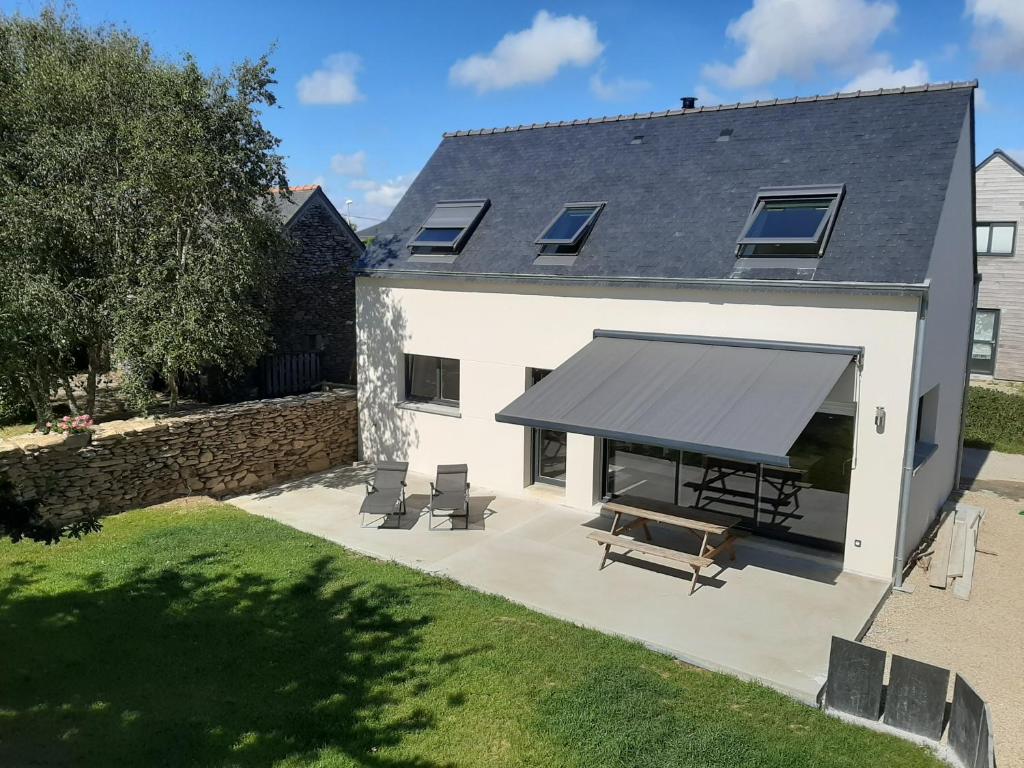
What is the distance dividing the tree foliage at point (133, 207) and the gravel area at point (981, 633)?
519 inches

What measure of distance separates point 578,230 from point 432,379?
515 cm

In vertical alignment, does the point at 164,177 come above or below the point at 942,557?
above

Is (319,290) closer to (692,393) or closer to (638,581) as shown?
(692,393)

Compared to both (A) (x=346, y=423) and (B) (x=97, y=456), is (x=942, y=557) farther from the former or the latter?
(B) (x=97, y=456)

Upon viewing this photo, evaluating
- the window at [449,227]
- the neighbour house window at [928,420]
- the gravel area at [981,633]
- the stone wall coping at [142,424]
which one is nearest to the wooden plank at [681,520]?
the gravel area at [981,633]

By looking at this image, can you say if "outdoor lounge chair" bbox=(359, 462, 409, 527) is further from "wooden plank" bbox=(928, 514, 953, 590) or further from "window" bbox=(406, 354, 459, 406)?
"wooden plank" bbox=(928, 514, 953, 590)

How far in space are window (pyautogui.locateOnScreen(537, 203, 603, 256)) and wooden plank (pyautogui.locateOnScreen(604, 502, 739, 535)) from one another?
570cm

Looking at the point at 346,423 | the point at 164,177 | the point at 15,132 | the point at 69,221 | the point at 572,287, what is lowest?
the point at 346,423

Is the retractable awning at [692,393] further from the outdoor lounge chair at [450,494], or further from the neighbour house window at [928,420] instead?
the neighbour house window at [928,420]

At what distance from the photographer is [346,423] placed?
18844mm

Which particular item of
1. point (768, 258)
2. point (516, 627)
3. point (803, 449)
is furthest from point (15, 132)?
point (803, 449)

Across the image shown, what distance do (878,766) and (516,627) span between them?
456 centimetres

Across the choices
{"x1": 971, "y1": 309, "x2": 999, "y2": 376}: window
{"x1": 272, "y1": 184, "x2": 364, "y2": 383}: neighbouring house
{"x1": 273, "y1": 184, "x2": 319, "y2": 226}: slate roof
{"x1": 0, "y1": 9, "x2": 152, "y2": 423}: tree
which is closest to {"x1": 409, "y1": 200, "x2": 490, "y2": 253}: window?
{"x1": 0, "y1": 9, "x2": 152, "y2": 423}: tree

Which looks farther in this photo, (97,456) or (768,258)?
(97,456)
